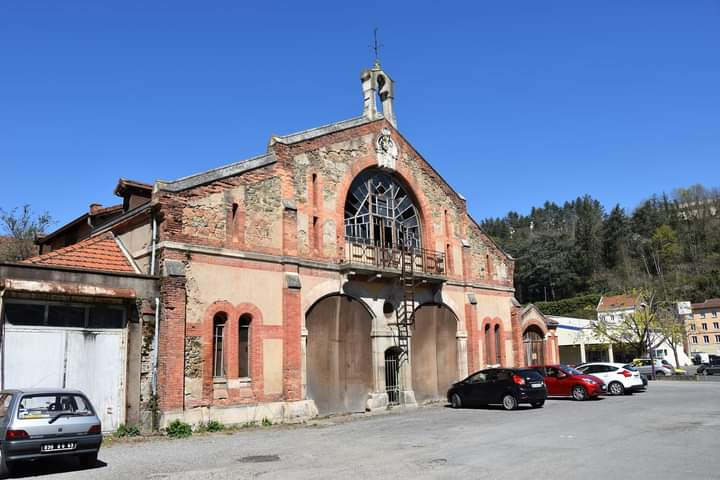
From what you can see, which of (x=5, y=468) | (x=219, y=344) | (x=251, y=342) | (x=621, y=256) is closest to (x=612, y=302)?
(x=621, y=256)

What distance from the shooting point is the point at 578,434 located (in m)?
13.4

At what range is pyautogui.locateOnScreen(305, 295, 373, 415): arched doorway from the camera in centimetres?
2017

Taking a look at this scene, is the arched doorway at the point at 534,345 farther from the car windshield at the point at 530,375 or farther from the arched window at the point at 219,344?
the arched window at the point at 219,344

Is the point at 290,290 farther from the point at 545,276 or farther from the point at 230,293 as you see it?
the point at 545,276

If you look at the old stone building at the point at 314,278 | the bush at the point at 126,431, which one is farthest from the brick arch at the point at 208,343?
the bush at the point at 126,431

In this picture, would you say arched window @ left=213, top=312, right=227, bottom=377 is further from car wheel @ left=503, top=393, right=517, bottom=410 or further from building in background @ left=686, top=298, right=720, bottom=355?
building in background @ left=686, top=298, right=720, bottom=355

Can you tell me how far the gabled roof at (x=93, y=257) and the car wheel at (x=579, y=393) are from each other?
17.2 m

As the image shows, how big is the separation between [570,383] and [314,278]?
37.7ft

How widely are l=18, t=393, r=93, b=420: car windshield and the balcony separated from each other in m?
11.2

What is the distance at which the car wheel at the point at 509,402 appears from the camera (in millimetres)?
20375

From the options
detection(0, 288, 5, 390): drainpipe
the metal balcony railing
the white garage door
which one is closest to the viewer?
detection(0, 288, 5, 390): drainpipe

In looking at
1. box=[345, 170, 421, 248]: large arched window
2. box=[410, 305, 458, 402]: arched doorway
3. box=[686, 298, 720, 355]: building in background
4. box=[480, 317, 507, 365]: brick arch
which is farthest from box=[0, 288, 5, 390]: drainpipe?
box=[686, 298, 720, 355]: building in background

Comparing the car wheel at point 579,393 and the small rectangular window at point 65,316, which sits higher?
the small rectangular window at point 65,316

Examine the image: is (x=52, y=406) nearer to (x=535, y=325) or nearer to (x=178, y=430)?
(x=178, y=430)
